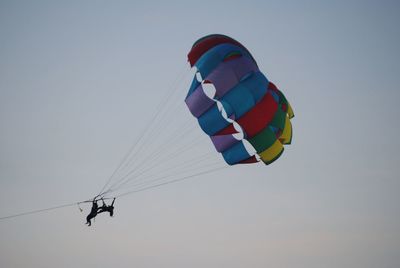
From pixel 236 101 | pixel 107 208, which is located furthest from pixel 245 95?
pixel 107 208

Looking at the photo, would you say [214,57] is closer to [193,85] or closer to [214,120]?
[193,85]

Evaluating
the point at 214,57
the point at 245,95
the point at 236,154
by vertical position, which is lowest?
the point at 236,154

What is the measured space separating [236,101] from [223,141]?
2.29 metres

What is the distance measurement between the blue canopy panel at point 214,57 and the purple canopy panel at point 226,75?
22 centimetres

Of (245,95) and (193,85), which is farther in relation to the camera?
(193,85)

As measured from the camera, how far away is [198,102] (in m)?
21.3

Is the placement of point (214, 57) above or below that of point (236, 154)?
above

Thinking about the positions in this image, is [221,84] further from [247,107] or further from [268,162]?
[268,162]

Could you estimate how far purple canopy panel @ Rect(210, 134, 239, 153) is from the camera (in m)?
22.1

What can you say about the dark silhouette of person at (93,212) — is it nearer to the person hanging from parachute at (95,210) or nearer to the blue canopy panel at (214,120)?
the person hanging from parachute at (95,210)

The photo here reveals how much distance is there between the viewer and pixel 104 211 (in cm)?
2170

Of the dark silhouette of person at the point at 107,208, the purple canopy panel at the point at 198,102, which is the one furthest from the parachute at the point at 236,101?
the dark silhouette of person at the point at 107,208

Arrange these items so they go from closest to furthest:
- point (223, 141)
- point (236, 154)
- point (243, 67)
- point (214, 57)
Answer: point (214, 57), point (243, 67), point (236, 154), point (223, 141)

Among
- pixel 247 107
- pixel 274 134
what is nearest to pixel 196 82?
pixel 247 107
